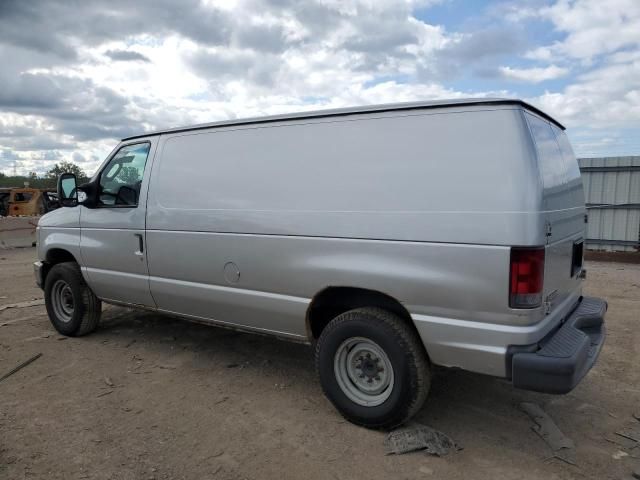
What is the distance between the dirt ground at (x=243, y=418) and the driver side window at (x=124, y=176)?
5.22ft

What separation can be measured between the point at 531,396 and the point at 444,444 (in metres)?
1.17

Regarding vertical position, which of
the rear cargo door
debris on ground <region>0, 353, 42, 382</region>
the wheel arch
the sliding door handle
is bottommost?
debris on ground <region>0, 353, 42, 382</region>

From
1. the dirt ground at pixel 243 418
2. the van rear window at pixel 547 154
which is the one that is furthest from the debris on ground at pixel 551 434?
the van rear window at pixel 547 154

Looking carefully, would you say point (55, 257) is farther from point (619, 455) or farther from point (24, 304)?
point (619, 455)

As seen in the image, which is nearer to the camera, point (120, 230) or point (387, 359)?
point (387, 359)

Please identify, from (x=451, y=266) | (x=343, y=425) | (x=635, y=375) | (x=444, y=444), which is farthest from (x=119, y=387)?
(x=635, y=375)

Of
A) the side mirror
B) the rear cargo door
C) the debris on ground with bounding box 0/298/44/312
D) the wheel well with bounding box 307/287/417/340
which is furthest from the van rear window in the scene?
the debris on ground with bounding box 0/298/44/312

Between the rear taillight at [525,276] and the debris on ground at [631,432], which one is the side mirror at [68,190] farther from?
the debris on ground at [631,432]

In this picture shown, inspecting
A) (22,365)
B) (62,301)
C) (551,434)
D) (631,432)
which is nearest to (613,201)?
(631,432)

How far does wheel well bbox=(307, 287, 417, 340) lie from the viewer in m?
3.43

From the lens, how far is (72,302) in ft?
18.6

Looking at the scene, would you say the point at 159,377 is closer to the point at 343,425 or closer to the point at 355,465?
the point at 343,425

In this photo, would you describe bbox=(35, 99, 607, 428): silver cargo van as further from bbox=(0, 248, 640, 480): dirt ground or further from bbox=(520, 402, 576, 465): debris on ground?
bbox=(520, 402, 576, 465): debris on ground

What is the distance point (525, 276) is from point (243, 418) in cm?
225
